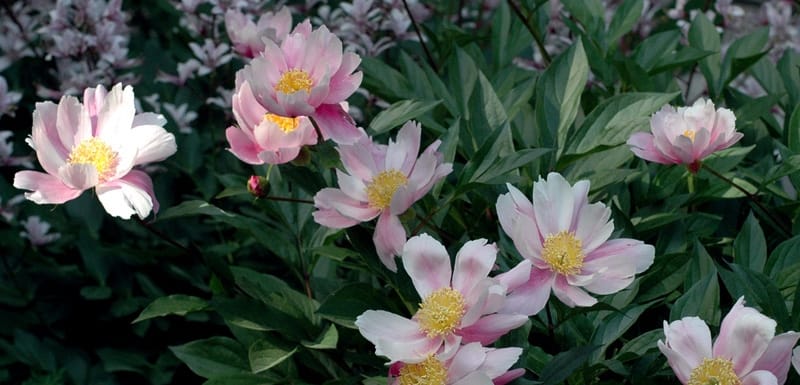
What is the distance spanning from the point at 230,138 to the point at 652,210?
524 millimetres

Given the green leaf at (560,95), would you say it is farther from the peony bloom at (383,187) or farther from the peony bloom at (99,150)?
the peony bloom at (99,150)

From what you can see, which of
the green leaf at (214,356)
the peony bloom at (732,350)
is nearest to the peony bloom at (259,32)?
the green leaf at (214,356)

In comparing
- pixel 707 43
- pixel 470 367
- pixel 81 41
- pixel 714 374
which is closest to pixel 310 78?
pixel 470 367

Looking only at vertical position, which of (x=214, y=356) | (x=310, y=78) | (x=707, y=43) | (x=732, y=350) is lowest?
(x=214, y=356)

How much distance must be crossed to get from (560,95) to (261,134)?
40 centimetres

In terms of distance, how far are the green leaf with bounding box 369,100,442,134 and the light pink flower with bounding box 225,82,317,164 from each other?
0.15 m

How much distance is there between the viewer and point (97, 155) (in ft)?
3.23

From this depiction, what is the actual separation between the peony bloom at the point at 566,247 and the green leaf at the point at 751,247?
0.78 ft

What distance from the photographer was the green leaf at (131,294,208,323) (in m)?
1.14

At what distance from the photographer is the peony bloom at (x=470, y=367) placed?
81 centimetres

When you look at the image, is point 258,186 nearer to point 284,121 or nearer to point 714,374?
point 284,121

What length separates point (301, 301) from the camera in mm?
1161

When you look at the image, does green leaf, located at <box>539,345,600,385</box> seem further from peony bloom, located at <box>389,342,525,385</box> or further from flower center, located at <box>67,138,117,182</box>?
flower center, located at <box>67,138,117,182</box>

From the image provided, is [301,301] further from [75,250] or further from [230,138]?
[75,250]
